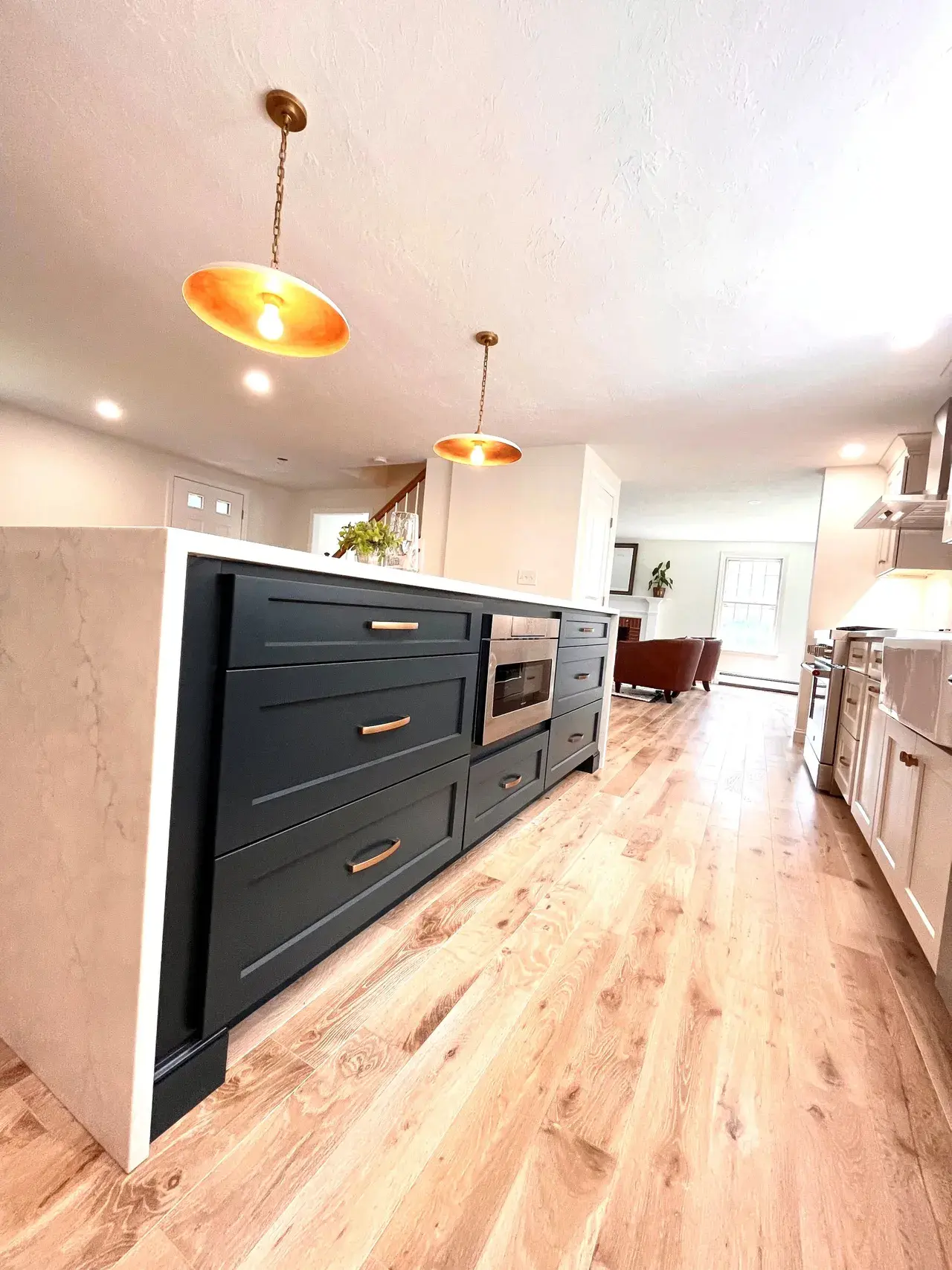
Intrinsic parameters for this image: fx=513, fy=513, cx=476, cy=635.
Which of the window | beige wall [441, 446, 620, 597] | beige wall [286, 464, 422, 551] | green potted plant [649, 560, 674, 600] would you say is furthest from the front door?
the window

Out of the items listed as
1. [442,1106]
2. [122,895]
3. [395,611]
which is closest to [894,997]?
[442,1106]

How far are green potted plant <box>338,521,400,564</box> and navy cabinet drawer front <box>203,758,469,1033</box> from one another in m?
0.72

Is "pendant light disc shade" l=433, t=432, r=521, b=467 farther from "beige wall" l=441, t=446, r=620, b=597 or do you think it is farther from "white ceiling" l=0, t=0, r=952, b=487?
"beige wall" l=441, t=446, r=620, b=597

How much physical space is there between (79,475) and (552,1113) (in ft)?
22.7

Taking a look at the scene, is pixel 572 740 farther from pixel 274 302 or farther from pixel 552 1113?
pixel 274 302

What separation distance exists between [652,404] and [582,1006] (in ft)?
11.9

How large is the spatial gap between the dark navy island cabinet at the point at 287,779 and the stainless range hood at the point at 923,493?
124 inches

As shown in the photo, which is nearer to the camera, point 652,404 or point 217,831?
point 217,831

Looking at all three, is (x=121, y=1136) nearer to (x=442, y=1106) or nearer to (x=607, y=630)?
(x=442, y=1106)

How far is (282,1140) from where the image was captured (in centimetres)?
83

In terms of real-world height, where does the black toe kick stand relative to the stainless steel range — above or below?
below

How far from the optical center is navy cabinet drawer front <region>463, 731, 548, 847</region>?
1.67m

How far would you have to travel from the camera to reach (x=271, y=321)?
160 cm

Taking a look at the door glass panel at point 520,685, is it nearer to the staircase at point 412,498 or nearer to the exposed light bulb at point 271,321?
the exposed light bulb at point 271,321
